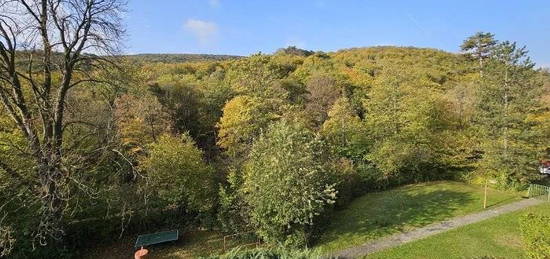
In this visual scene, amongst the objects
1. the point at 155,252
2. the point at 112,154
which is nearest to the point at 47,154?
the point at 112,154

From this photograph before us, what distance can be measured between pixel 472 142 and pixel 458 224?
34.7ft

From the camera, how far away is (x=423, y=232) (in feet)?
56.3

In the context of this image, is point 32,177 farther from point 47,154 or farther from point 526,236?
point 526,236

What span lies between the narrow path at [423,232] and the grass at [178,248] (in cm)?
470

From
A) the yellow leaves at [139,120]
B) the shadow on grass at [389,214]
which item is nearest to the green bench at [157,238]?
the yellow leaves at [139,120]

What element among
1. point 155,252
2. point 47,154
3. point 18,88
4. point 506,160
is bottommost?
point 155,252

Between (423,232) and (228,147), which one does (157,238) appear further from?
(423,232)

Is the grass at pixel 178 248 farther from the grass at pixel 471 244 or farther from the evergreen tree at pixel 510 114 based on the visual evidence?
the evergreen tree at pixel 510 114

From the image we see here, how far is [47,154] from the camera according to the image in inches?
453

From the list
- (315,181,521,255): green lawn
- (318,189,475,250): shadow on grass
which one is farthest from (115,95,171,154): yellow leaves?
(318,189,475,250): shadow on grass

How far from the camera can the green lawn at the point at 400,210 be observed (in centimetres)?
1693

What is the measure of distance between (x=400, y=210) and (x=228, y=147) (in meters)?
10.8

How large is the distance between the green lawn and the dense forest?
40.1 inches

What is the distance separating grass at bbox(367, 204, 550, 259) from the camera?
1489cm
